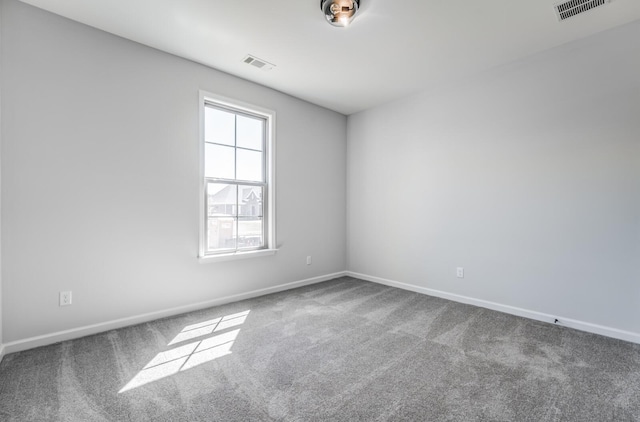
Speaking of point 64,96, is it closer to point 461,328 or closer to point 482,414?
point 482,414

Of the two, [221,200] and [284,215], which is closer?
[221,200]

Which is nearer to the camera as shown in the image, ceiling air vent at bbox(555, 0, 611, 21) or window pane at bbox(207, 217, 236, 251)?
ceiling air vent at bbox(555, 0, 611, 21)

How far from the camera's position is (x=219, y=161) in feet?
11.4

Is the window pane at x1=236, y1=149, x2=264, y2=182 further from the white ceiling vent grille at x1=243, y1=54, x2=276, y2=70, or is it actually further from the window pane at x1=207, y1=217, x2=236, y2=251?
the white ceiling vent grille at x1=243, y1=54, x2=276, y2=70

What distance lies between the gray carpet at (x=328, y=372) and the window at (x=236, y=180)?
95cm

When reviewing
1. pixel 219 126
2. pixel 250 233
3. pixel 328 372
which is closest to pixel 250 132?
pixel 219 126

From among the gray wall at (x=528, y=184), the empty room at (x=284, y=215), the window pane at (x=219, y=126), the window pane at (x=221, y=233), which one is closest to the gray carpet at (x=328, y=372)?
the empty room at (x=284, y=215)

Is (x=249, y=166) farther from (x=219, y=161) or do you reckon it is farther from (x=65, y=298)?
(x=65, y=298)

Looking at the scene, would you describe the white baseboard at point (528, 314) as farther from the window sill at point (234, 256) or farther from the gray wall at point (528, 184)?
the window sill at point (234, 256)

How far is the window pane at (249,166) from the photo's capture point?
3677mm

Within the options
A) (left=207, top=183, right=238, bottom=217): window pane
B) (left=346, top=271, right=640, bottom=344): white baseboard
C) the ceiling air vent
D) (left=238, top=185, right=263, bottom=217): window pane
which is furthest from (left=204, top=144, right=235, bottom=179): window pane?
the ceiling air vent

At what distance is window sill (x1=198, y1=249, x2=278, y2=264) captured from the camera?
3.25 metres

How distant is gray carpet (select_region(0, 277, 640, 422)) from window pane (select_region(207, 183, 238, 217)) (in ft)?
3.85

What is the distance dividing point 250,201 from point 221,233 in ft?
1.86
